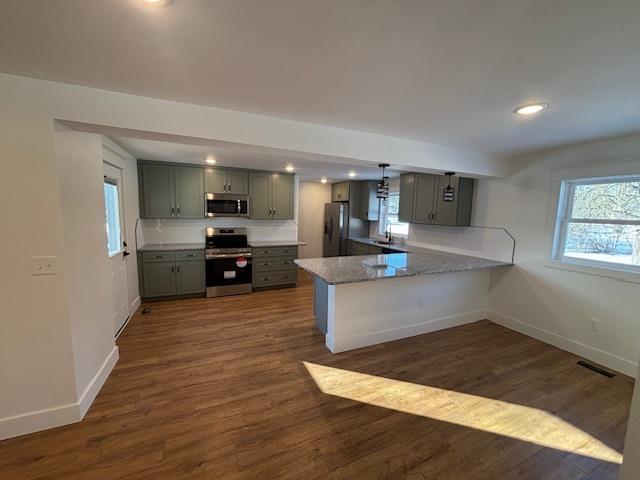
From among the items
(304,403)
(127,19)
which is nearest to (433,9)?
(127,19)

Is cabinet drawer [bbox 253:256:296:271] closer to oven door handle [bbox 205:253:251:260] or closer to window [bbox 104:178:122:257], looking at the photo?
oven door handle [bbox 205:253:251:260]

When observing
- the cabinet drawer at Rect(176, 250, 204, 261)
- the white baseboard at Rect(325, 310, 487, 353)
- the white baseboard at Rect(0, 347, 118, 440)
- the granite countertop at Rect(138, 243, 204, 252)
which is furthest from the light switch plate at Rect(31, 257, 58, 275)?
the cabinet drawer at Rect(176, 250, 204, 261)

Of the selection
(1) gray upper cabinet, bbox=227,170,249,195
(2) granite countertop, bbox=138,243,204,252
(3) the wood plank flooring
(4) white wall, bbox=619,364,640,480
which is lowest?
(3) the wood plank flooring

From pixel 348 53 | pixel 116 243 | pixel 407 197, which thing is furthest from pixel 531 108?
pixel 116 243

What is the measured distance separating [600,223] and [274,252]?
4507mm

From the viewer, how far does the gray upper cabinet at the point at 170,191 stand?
4312mm

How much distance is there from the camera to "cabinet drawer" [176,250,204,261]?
14.4 feet

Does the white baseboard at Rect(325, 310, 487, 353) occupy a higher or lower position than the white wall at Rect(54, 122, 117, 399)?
lower

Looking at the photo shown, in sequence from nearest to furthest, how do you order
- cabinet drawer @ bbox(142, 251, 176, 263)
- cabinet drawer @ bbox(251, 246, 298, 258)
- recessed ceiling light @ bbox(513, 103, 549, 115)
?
recessed ceiling light @ bbox(513, 103, 549, 115), cabinet drawer @ bbox(142, 251, 176, 263), cabinet drawer @ bbox(251, 246, 298, 258)

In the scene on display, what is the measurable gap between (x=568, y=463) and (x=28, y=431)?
11.7 feet

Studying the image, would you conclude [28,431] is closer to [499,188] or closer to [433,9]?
[433,9]

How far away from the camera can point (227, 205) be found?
4.86 metres

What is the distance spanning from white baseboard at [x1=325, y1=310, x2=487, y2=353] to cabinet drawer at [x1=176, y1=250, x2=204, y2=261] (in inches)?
107

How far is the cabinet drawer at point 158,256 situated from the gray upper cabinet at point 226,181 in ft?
4.15
